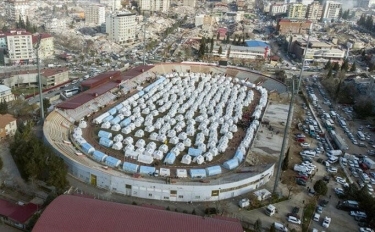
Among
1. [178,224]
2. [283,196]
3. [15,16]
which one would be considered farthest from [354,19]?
[178,224]

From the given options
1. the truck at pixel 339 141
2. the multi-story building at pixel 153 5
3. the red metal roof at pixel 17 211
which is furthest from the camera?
the multi-story building at pixel 153 5

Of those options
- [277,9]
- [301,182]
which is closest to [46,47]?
[301,182]

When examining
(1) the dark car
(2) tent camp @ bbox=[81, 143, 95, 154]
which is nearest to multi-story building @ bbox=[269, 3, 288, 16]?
(1) the dark car

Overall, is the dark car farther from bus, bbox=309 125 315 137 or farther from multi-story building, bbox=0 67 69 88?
multi-story building, bbox=0 67 69 88

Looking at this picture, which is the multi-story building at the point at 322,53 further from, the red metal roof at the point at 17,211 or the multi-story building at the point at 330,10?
the multi-story building at the point at 330,10

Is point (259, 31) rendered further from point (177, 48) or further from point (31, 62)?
point (31, 62)

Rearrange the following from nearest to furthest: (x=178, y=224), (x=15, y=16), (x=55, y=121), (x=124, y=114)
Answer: (x=178, y=224)
(x=55, y=121)
(x=124, y=114)
(x=15, y=16)

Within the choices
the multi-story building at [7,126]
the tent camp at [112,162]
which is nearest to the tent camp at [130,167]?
the tent camp at [112,162]
